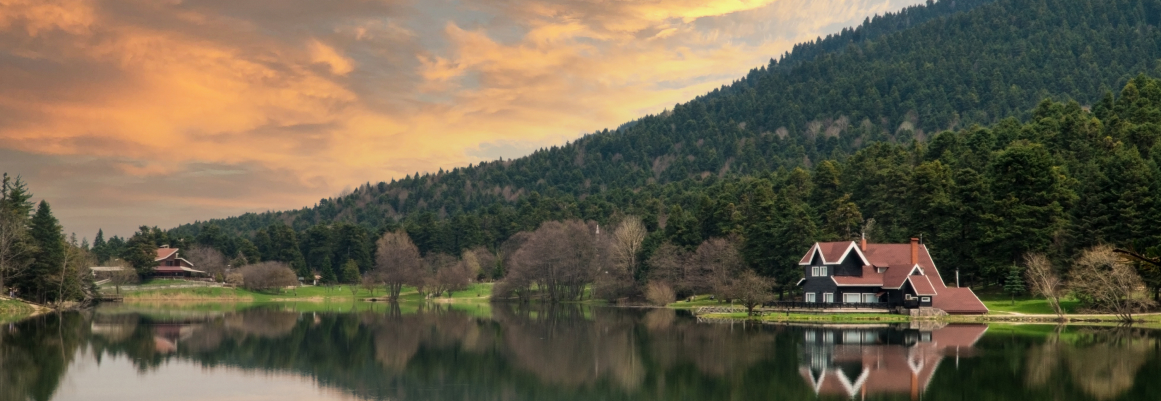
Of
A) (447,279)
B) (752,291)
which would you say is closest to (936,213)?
(752,291)

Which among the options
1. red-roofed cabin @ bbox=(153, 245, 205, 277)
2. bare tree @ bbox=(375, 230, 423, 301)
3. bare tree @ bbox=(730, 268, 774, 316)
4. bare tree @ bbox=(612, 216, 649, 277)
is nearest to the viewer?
bare tree @ bbox=(730, 268, 774, 316)

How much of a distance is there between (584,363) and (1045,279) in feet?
112

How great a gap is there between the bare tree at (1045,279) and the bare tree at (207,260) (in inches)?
4452

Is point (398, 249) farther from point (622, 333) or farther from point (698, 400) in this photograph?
point (698, 400)

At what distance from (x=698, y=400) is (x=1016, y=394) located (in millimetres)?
10264

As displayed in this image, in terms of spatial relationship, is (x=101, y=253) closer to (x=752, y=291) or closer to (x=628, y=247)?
(x=628, y=247)

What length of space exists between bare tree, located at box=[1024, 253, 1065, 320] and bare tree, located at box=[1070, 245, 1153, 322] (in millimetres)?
1279

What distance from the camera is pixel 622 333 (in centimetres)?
5856

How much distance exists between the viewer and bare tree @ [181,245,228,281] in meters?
142

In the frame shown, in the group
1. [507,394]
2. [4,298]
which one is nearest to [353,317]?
[4,298]

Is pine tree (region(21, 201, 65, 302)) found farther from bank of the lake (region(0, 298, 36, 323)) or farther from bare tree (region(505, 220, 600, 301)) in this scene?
bare tree (region(505, 220, 600, 301))

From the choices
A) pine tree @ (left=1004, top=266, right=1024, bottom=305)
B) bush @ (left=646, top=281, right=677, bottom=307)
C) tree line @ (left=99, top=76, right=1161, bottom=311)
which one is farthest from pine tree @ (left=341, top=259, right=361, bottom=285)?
pine tree @ (left=1004, top=266, right=1024, bottom=305)

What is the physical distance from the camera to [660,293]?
95.4 m

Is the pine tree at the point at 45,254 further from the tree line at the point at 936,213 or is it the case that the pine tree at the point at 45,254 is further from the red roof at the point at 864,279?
the red roof at the point at 864,279
